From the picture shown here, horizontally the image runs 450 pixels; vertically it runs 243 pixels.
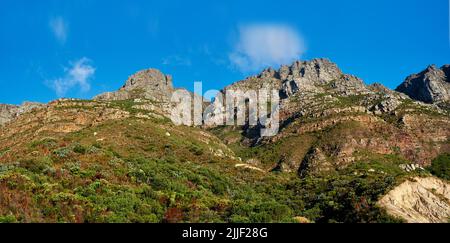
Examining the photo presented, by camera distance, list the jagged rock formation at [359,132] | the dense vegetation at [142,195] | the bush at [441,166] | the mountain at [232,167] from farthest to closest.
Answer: the jagged rock formation at [359,132], the bush at [441,166], the mountain at [232,167], the dense vegetation at [142,195]

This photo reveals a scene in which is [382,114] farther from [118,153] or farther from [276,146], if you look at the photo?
[118,153]

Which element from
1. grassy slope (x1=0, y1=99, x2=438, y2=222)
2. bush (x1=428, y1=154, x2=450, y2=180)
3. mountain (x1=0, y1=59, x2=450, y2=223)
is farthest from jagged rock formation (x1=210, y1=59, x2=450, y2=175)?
grassy slope (x1=0, y1=99, x2=438, y2=222)

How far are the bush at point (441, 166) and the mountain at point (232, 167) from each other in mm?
456

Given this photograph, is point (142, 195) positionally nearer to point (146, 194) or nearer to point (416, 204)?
point (146, 194)

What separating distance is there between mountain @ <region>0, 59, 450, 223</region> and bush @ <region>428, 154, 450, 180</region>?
1.49ft

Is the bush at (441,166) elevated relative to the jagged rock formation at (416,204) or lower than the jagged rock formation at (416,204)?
elevated

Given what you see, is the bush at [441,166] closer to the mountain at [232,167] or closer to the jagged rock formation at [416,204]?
the mountain at [232,167]

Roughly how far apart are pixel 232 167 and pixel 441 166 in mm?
64422

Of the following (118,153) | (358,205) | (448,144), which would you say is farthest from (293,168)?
(358,205)

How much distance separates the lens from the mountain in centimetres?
3269

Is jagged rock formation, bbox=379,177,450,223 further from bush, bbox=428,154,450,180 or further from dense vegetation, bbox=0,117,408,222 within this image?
bush, bbox=428,154,450,180

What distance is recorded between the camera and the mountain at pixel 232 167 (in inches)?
1287

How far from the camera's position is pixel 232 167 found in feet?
251

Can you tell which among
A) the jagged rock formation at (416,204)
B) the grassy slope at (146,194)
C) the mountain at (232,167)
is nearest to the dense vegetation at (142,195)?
the grassy slope at (146,194)
